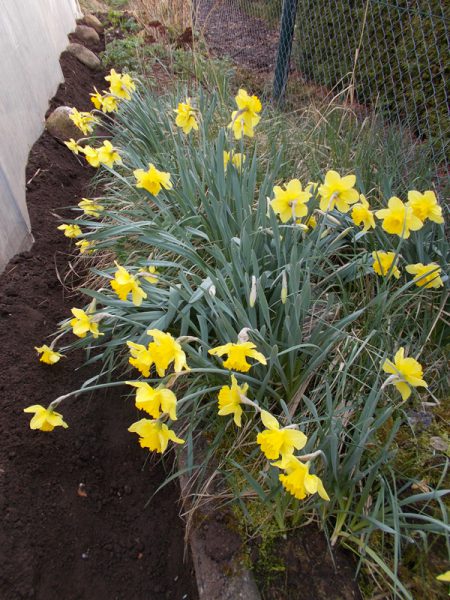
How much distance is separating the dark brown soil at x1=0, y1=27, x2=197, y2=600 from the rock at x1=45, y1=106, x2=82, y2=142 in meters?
1.65

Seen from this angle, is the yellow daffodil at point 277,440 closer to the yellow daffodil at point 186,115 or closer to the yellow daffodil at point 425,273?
the yellow daffodil at point 425,273

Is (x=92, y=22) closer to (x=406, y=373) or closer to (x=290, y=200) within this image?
(x=290, y=200)

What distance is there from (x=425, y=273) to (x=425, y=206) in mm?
231

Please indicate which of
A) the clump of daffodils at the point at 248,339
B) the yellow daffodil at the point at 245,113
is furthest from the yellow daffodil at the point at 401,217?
the yellow daffodil at the point at 245,113

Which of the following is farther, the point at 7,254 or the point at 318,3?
the point at 318,3

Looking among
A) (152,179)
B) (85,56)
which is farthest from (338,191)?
(85,56)

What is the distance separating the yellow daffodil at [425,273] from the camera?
1442mm

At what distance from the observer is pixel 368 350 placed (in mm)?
1481

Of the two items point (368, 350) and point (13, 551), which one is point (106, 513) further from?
point (368, 350)

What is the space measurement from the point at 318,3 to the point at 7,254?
470cm

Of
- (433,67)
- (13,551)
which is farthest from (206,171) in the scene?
(433,67)

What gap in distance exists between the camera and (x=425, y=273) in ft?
4.82

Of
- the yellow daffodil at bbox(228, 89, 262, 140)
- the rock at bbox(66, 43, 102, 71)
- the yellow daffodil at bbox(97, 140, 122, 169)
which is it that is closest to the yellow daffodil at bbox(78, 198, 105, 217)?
the yellow daffodil at bbox(97, 140, 122, 169)

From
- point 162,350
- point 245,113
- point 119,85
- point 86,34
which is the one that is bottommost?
point 162,350
